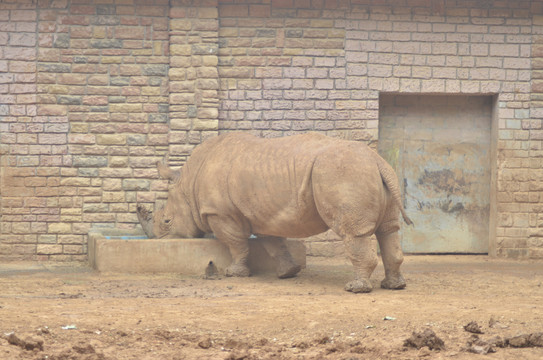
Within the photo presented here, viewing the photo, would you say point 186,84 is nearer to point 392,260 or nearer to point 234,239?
point 234,239

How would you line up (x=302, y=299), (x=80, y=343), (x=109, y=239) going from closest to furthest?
(x=80, y=343) → (x=302, y=299) → (x=109, y=239)

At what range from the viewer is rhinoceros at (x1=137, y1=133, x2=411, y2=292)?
29.3 feet

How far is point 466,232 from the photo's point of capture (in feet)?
42.9

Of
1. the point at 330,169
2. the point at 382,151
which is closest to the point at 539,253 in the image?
the point at 382,151

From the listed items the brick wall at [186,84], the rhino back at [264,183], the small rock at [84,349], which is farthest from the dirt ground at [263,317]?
the brick wall at [186,84]

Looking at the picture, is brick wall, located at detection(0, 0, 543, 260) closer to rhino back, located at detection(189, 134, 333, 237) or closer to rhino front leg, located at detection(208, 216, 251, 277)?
rhino back, located at detection(189, 134, 333, 237)

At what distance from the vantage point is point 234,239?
1023 cm

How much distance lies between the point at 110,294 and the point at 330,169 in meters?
2.64

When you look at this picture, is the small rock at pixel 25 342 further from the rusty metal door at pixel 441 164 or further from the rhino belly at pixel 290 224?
the rusty metal door at pixel 441 164

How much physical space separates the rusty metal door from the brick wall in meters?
0.41

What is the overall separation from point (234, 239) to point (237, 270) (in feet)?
1.24

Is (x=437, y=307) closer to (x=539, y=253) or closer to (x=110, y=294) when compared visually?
(x=110, y=294)

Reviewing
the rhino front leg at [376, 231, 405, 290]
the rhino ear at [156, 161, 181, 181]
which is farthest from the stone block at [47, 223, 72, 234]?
the rhino front leg at [376, 231, 405, 290]

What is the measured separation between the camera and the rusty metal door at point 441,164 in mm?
12953
